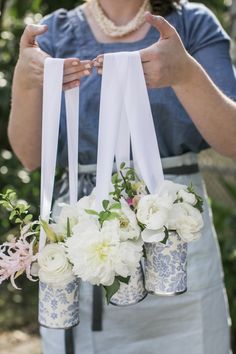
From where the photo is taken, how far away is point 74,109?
4.82 feet

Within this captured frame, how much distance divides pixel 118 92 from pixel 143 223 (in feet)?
0.91

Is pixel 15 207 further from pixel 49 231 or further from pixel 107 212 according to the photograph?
pixel 107 212

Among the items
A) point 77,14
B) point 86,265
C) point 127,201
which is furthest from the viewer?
point 77,14

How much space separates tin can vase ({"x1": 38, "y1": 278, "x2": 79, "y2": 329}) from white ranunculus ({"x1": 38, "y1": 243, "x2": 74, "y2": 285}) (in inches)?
1.7

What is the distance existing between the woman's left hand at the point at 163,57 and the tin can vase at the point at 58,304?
443mm

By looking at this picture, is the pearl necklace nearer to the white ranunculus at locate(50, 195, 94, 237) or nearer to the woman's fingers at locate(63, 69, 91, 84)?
the woman's fingers at locate(63, 69, 91, 84)

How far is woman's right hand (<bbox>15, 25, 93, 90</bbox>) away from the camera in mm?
1414

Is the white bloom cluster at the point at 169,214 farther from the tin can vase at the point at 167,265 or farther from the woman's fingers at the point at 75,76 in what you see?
the woman's fingers at the point at 75,76

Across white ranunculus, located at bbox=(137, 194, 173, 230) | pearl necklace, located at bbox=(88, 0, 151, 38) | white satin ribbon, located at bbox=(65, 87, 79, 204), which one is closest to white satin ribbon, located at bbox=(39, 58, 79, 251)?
white satin ribbon, located at bbox=(65, 87, 79, 204)

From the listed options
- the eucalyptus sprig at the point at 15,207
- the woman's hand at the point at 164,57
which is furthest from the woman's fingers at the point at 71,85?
the eucalyptus sprig at the point at 15,207

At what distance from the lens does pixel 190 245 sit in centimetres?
177

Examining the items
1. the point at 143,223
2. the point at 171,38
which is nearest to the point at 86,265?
the point at 143,223

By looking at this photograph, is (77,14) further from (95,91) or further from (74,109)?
(74,109)

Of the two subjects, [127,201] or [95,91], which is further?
[95,91]
